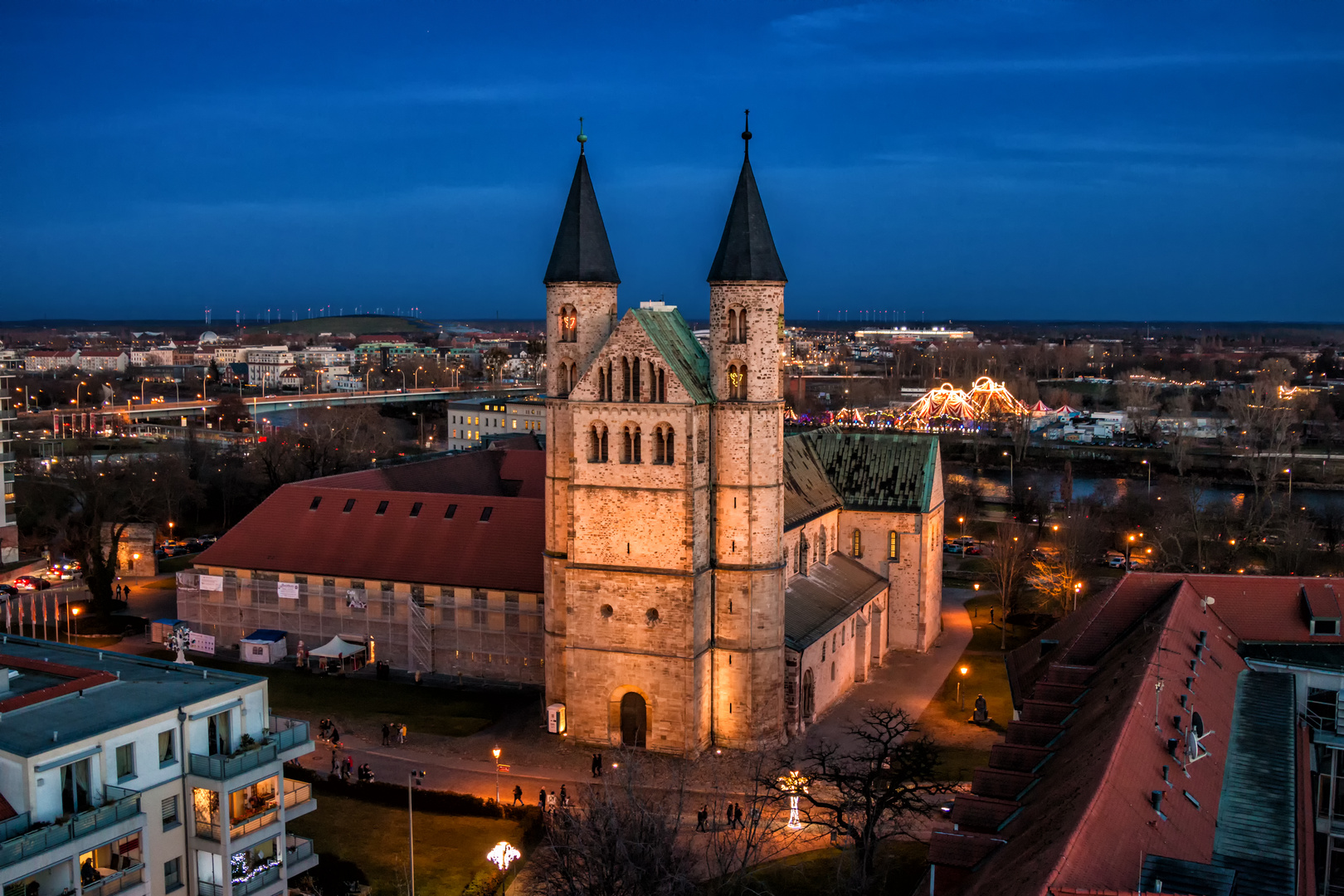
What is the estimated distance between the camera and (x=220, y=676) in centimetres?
2897

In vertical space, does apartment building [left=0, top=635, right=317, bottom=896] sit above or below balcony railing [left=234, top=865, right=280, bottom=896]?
above

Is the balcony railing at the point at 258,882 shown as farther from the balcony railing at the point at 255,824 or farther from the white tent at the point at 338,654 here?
the white tent at the point at 338,654

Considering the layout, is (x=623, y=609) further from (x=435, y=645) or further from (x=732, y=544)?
(x=435, y=645)

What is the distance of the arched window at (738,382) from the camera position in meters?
39.3

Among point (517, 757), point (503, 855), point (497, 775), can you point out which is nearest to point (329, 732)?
point (517, 757)

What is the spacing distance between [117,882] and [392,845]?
375 inches

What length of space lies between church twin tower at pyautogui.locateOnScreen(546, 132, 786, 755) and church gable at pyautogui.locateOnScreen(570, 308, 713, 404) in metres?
0.05

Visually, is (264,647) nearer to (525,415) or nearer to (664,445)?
(664,445)

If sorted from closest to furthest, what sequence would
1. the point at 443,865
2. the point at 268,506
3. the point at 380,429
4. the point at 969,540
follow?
the point at 443,865
the point at 268,506
the point at 969,540
the point at 380,429

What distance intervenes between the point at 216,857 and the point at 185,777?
73.7 inches

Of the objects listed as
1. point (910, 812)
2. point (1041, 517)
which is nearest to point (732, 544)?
point (910, 812)

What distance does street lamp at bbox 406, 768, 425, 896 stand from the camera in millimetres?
27922

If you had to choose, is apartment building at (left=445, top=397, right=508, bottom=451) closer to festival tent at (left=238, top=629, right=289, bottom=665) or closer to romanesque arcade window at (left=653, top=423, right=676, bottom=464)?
festival tent at (left=238, top=629, right=289, bottom=665)

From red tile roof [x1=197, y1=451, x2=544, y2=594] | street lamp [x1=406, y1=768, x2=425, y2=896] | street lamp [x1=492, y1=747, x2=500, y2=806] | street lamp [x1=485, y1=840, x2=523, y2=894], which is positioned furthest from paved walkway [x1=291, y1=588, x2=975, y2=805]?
red tile roof [x1=197, y1=451, x2=544, y2=594]
